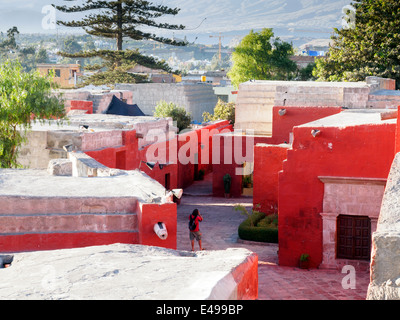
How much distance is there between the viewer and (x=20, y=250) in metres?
11.1

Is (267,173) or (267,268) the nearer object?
(267,268)

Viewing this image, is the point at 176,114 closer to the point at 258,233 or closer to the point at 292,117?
the point at 292,117

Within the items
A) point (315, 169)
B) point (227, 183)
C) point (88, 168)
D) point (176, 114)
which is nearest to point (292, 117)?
point (227, 183)

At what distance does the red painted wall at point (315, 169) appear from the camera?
15508 millimetres

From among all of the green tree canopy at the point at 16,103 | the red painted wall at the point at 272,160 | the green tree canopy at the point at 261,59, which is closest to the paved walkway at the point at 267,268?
the red painted wall at the point at 272,160

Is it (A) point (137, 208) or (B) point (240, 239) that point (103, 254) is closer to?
(A) point (137, 208)

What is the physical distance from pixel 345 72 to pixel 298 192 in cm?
2069

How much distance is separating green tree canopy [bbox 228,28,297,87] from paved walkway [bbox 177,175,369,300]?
2778 centimetres

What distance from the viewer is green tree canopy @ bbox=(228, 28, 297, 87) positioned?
173 feet

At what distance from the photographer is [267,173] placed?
21000 millimetres

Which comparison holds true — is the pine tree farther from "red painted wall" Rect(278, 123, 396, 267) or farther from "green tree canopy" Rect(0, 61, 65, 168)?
"red painted wall" Rect(278, 123, 396, 267)

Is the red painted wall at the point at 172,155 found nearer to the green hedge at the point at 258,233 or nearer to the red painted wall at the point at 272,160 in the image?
the red painted wall at the point at 272,160

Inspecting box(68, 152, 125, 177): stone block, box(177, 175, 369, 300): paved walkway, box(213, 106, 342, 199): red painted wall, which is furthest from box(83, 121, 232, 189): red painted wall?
box(68, 152, 125, 177): stone block

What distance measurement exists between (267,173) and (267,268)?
5.25 m
